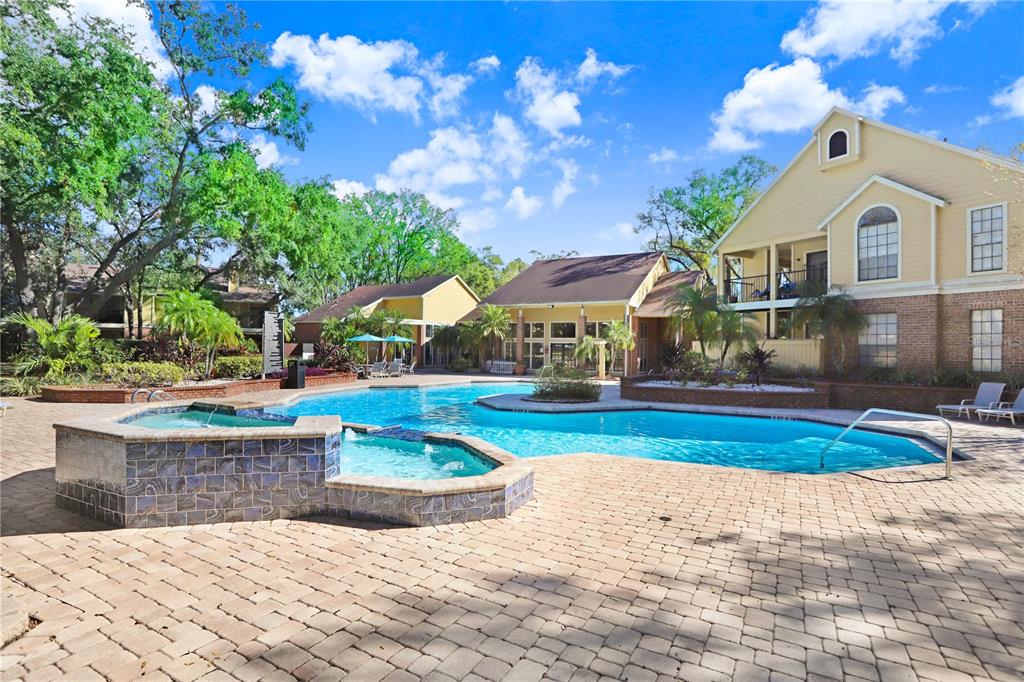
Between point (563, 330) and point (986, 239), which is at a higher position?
point (986, 239)

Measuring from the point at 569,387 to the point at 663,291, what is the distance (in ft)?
40.1

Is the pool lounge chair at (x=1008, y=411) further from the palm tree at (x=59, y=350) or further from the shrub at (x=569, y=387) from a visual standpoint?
the palm tree at (x=59, y=350)

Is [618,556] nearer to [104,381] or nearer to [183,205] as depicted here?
[104,381]

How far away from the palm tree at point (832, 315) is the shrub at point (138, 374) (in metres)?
19.9

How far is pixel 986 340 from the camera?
14211 millimetres

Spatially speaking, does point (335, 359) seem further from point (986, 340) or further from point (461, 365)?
point (986, 340)

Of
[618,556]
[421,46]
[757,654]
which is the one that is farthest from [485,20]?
[757,654]

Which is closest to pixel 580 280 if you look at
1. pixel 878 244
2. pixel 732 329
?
pixel 732 329

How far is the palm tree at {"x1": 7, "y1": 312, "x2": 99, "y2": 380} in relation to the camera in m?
16.2

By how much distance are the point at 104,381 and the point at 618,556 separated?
1800 centimetres

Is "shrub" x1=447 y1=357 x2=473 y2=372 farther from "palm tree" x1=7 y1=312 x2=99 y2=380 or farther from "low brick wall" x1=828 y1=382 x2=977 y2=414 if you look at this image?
"low brick wall" x1=828 y1=382 x2=977 y2=414

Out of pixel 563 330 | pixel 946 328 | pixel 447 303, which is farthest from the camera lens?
pixel 447 303

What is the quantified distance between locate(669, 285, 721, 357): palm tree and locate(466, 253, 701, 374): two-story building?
21.9ft

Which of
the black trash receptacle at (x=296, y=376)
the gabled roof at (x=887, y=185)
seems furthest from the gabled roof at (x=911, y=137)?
the black trash receptacle at (x=296, y=376)
